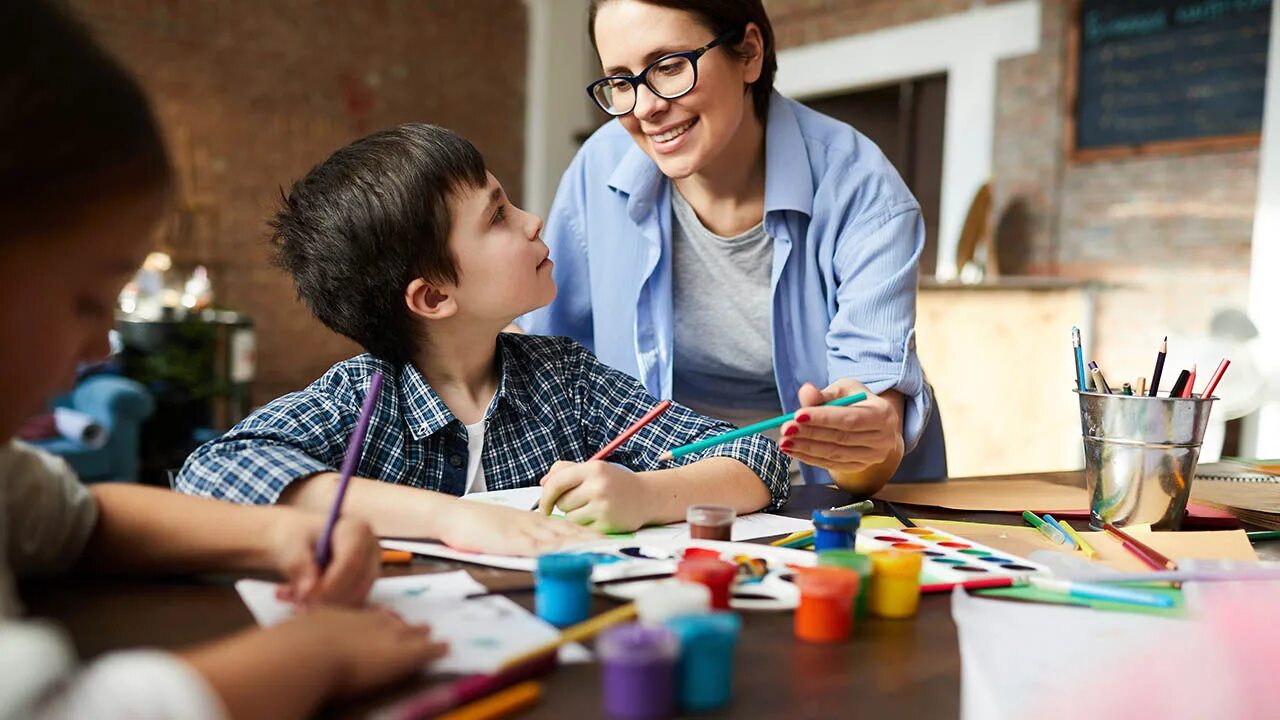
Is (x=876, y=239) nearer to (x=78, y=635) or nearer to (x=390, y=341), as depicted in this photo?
(x=390, y=341)

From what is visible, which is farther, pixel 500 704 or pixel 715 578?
pixel 715 578

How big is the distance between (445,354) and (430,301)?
0.08 m

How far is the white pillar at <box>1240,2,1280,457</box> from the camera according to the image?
12.7ft

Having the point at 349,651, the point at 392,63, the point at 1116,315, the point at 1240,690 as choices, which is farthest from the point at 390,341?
the point at 392,63

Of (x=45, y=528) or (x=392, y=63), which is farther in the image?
(x=392, y=63)

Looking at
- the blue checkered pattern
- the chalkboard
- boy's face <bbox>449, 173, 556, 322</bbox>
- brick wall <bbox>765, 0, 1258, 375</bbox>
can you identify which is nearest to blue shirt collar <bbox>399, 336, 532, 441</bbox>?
the blue checkered pattern

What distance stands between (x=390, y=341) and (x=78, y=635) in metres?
0.70

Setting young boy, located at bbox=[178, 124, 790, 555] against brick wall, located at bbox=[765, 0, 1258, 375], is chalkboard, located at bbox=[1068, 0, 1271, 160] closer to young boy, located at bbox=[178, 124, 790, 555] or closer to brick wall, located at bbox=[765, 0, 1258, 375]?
brick wall, located at bbox=[765, 0, 1258, 375]

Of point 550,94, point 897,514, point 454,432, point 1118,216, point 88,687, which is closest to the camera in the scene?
point 88,687

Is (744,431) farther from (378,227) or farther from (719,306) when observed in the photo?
(719,306)

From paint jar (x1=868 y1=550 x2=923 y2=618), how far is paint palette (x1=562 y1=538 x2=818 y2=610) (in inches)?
2.4

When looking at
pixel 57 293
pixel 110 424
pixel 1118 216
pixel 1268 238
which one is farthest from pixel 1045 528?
pixel 1118 216

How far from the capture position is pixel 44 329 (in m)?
0.58

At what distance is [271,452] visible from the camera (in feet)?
3.40
